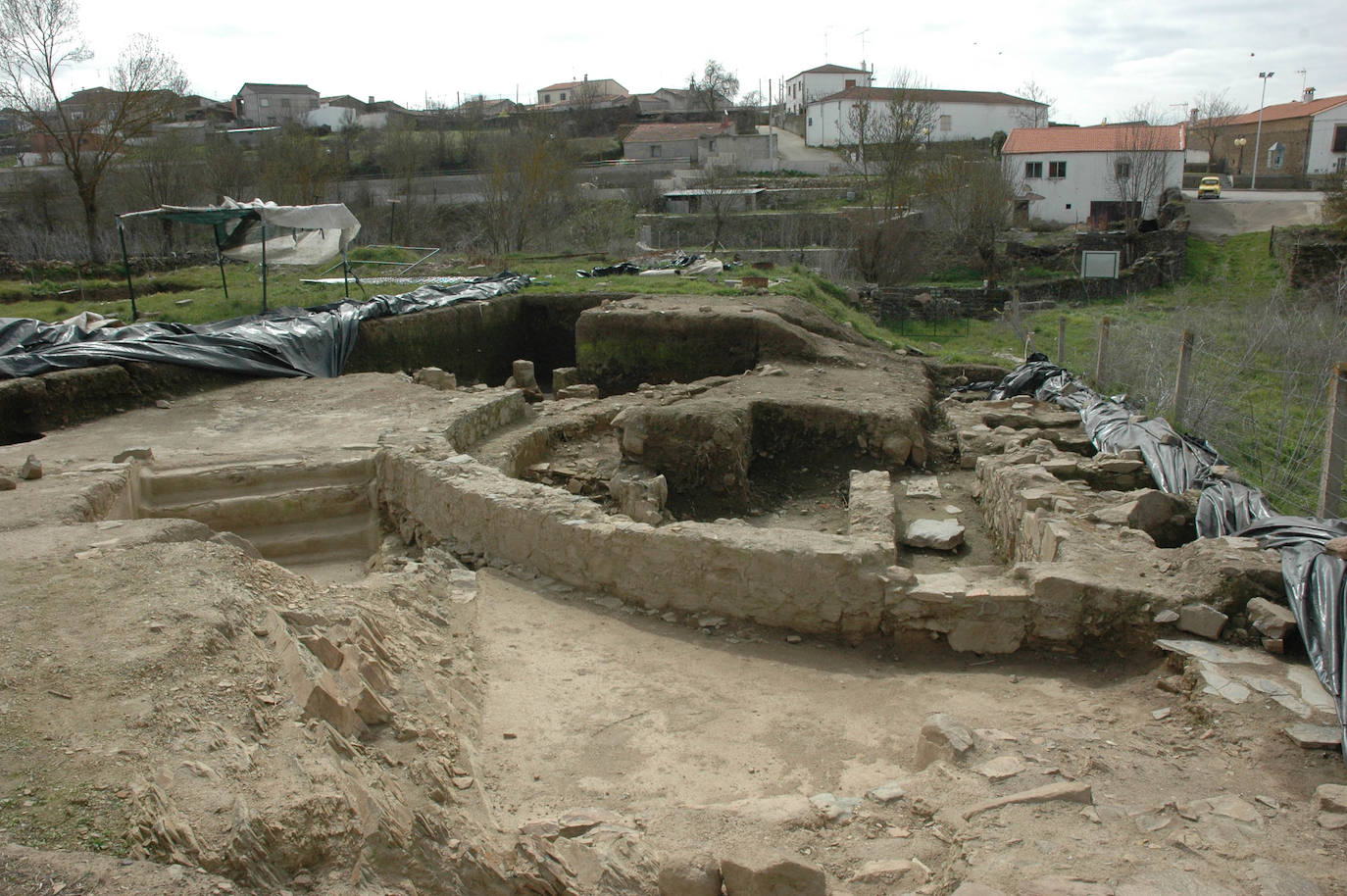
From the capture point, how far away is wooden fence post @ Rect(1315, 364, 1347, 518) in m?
5.04

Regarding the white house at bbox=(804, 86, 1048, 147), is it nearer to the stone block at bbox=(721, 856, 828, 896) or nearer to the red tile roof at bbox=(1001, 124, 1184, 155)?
the red tile roof at bbox=(1001, 124, 1184, 155)

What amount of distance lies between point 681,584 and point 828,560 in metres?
0.89

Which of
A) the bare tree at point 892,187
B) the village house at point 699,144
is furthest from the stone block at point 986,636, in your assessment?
the village house at point 699,144

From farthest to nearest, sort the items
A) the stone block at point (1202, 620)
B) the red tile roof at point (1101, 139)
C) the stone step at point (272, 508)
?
the red tile roof at point (1101, 139)
the stone step at point (272, 508)
the stone block at point (1202, 620)

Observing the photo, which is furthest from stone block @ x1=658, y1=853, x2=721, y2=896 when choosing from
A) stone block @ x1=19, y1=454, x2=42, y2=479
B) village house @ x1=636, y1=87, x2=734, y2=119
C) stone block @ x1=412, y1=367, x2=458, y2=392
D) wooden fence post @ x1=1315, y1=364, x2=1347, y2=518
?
village house @ x1=636, y1=87, x2=734, y2=119

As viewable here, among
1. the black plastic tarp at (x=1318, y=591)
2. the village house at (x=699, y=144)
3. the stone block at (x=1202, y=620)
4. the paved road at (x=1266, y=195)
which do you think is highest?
the village house at (x=699, y=144)

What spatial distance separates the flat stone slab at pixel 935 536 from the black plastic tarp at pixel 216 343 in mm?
7352

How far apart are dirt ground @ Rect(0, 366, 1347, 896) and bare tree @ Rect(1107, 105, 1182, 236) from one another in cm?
3330

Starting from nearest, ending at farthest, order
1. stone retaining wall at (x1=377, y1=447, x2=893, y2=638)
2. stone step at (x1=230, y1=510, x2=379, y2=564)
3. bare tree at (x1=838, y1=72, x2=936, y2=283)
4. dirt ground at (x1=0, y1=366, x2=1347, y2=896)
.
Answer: dirt ground at (x1=0, y1=366, x2=1347, y2=896)
stone retaining wall at (x1=377, y1=447, x2=893, y2=638)
stone step at (x1=230, y1=510, x2=379, y2=564)
bare tree at (x1=838, y1=72, x2=936, y2=283)

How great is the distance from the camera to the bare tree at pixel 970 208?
28266 mm

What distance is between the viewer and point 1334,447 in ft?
16.9

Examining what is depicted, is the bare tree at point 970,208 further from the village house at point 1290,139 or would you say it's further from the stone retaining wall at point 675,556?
the stone retaining wall at point 675,556

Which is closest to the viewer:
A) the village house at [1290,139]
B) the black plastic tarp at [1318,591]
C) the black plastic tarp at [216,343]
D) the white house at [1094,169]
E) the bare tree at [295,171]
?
the black plastic tarp at [1318,591]

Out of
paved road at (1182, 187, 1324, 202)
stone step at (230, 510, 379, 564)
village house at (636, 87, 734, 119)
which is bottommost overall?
stone step at (230, 510, 379, 564)
